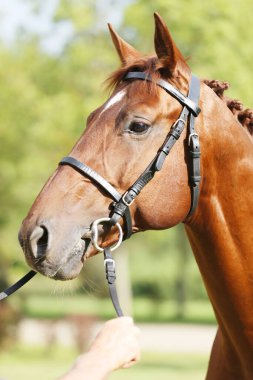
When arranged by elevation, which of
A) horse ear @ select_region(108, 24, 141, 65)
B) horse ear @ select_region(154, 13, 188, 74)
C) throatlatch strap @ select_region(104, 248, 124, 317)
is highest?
horse ear @ select_region(108, 24, 141, 65)

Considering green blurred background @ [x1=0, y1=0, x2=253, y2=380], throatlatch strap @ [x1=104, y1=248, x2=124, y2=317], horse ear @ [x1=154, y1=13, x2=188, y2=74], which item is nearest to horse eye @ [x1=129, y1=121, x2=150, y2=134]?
horse ear @ [x1=154, y1=13, x2=188, y2=74]

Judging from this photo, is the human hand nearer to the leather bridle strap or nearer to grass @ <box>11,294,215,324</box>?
the leather bridle strap

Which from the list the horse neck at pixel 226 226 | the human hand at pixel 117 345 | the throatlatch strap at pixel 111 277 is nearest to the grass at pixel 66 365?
the horse neck at pixel 226 226

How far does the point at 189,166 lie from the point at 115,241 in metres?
0.60

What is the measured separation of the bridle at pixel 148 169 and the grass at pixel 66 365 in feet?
31.2

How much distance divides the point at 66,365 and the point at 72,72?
679 cm

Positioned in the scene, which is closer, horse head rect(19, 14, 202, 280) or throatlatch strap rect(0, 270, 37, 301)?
throatlatch strap rect(0, 270, 37, 301)

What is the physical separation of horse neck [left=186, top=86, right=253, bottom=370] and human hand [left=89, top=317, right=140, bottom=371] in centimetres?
161

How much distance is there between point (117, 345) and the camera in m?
2.50

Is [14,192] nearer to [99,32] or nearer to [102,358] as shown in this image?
[99,32]

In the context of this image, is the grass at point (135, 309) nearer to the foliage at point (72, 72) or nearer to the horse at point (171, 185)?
the foliage at point (72, 72)

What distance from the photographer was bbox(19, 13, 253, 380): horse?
12.8 ft

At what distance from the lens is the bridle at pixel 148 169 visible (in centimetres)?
391

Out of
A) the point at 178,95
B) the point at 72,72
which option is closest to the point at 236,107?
the point at 178,95
